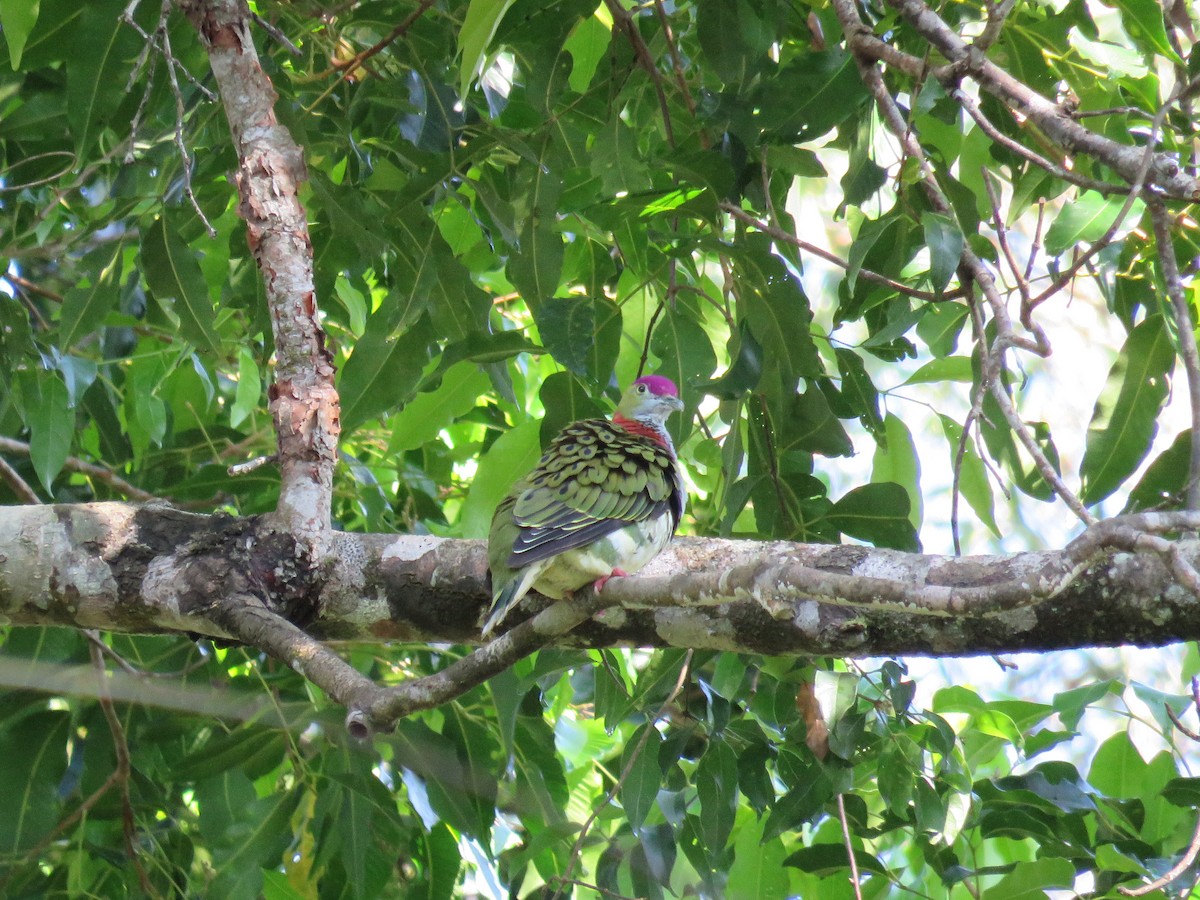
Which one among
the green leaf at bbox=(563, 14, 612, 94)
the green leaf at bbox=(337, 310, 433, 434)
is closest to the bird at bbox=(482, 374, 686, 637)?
the green leaf at bbox=(337, 310, 433, 434)

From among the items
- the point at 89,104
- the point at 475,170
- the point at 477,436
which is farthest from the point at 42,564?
the point at 477,436

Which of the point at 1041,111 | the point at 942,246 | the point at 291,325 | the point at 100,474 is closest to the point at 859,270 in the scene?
the point at 942,246

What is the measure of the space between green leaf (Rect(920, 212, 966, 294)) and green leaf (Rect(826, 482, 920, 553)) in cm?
67

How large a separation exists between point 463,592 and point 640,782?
29.2 inches

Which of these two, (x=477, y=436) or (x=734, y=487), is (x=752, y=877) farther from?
(x=477, y=436)

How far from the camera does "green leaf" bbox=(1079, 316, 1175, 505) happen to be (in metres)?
2.60

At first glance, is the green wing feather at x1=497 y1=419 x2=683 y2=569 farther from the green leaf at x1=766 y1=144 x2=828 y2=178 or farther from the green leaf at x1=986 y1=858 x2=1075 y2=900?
the green leaf at x1=986 y1=858 x2=1075 y2=900

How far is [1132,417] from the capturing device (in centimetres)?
262

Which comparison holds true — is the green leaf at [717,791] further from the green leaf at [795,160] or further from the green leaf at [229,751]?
the green leaf at [795,160]

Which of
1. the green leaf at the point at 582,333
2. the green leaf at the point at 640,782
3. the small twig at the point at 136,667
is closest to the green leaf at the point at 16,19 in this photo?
the green leaf at the point at 582,333

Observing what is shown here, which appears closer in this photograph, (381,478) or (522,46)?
(522,46)

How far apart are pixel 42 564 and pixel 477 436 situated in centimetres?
235

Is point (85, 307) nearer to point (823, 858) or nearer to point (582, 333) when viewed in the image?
point (582, 333)

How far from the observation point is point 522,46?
301 centimetres
